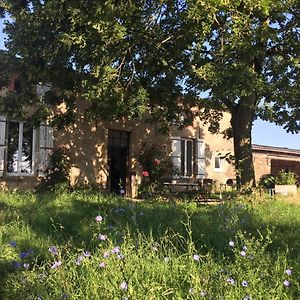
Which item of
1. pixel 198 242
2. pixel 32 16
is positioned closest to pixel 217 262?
pixel 198 242

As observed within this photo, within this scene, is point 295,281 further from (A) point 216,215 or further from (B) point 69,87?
(B) point 69,87

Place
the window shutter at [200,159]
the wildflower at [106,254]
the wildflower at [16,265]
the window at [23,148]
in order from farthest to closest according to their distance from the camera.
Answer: the window shutter at [200,159] → the window at [23,148] → the wildflower at [16,265] → the wildflower at [106,254]

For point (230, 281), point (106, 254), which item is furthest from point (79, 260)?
point (230, 281)

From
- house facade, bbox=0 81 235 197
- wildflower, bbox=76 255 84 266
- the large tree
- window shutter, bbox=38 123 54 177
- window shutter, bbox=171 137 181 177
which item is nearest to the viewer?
wildflower, bbox=76 255 84 266

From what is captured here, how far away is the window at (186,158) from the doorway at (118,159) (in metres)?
3.23

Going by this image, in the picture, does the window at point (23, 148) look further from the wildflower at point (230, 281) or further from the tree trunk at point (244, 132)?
the wildflower at point (230, 281)

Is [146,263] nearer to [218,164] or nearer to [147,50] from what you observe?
[147,50]

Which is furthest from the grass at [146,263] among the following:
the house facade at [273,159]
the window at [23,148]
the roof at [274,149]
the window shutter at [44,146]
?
the roof at [274,149]

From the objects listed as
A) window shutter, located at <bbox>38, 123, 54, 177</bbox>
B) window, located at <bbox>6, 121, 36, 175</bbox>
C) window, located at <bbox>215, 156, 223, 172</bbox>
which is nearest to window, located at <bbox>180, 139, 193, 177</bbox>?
window, located at <bbox>215, 156, 223, 172</bbox>

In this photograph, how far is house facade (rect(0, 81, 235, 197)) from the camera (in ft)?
52.4

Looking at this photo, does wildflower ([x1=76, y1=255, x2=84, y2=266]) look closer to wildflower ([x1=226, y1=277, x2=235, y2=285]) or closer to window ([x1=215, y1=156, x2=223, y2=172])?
wildflower ([x1=226, y1=277, x2=235, y2=285])

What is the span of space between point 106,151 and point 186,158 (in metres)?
4.75

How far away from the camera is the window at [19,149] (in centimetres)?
1581

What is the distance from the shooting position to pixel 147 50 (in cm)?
1302
